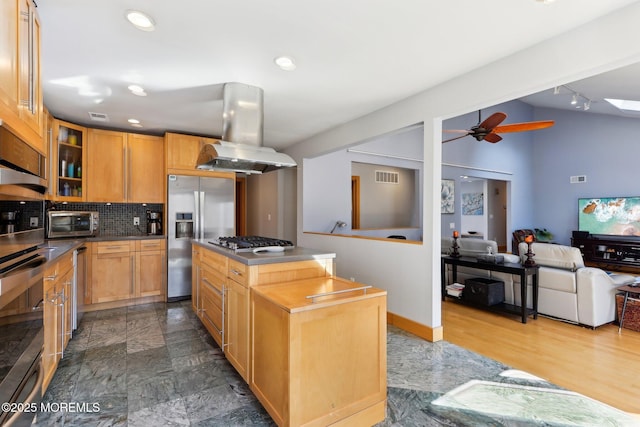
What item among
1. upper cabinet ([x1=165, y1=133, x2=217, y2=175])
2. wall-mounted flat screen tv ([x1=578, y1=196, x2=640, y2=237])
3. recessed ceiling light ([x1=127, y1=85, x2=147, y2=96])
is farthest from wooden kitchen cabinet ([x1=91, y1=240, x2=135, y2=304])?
wall-mounted flat screen tv ([x1=578, y1=196, x2=640, y2=237])

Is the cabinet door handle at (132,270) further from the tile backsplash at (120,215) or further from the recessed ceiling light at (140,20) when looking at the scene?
the recessed ceiling light at (140,20)

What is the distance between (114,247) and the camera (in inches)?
158

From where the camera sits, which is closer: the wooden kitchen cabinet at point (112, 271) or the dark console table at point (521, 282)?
the dark console table at point (521, 282)

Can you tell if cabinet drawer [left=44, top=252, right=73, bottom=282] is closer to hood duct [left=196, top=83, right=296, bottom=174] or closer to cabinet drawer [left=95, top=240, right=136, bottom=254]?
cabinet drawer [left=95, top=240, right=136, bottom=254]

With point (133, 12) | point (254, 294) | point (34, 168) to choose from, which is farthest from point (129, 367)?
point (133, 12)

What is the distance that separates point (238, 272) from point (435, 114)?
2.31 meters

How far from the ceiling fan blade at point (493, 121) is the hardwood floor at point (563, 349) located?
2485mm

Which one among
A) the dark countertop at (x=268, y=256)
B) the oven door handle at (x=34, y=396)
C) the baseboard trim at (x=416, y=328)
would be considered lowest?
the baseboard trim at (x=416, y=328)

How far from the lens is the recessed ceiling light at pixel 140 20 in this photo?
1.88m

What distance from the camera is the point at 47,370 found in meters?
1.97

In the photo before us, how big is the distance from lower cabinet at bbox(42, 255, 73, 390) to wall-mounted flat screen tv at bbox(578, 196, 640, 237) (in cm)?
964

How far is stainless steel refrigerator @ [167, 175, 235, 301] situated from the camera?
430cm

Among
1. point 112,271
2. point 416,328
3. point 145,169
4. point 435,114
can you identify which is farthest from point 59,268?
point 435,114

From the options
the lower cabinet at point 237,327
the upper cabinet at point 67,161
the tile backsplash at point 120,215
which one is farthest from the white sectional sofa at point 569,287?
the upper cabinet at point 67,161
